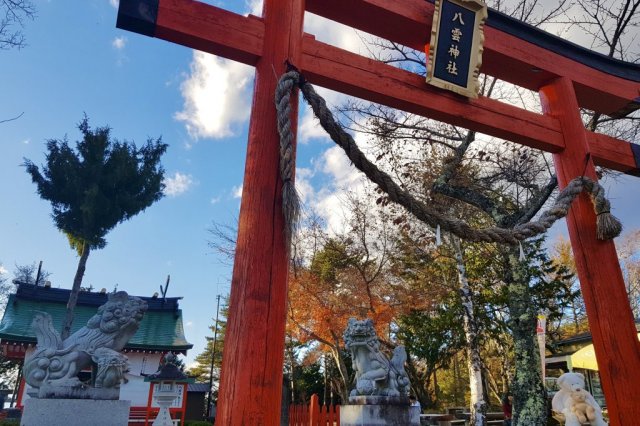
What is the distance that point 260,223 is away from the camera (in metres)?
2.24

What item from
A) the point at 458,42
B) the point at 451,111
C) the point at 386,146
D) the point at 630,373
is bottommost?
the point at 630,373

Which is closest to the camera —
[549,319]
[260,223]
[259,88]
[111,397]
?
[260,223]

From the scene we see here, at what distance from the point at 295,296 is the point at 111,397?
914cm

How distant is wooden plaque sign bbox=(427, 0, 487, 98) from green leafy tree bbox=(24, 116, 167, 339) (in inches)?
465

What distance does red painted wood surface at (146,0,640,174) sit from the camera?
2.51m

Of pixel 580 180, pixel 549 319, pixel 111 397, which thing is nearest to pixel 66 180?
pixel 111 397

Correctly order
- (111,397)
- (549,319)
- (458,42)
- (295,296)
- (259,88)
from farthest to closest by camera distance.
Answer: (549,319), (295,296), (111,397), (458,42), (259,88)

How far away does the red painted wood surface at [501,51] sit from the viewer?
3232mm

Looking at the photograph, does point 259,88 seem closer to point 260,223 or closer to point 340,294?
point 260,223

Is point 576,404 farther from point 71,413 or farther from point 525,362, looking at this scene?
point 71,413

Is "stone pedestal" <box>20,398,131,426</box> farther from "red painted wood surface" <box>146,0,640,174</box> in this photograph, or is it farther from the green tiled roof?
the green tiled roof

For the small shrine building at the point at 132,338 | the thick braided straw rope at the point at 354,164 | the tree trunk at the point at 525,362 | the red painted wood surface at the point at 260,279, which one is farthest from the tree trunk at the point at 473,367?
the small shrine building at the point at 132,338

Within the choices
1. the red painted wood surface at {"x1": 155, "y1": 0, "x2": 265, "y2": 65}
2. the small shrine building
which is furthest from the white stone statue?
the small shrine building

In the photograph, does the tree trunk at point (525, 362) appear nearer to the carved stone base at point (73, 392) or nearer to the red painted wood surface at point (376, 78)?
the red painted wood surface at point (376, 78)
